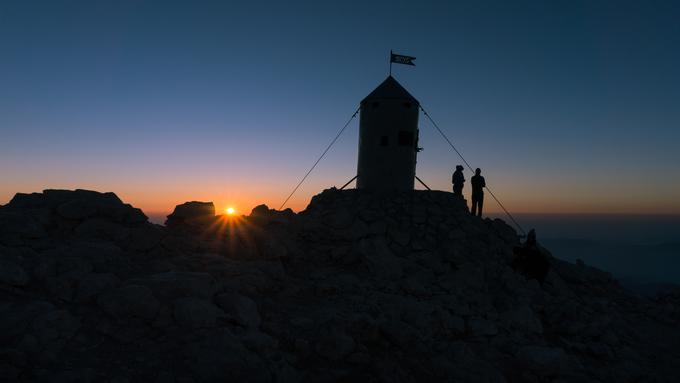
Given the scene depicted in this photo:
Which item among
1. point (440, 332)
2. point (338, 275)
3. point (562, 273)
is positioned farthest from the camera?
point (562, 273)

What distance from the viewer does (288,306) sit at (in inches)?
310

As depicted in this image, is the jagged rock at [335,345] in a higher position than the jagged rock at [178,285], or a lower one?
lower

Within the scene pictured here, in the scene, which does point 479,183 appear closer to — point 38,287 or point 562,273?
point 562,273

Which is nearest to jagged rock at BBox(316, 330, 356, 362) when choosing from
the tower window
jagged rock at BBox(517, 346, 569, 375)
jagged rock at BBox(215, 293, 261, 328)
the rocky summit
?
the rocky summit

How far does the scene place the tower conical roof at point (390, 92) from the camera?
15253 mm

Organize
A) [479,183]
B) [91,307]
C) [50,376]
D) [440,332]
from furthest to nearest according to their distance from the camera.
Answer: [479,183] < [440,332] < [91,307] < [50,376]

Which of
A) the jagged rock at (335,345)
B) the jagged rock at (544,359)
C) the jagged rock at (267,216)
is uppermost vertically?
the jagged rock at (267,216)

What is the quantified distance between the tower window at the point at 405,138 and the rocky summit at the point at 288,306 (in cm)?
320

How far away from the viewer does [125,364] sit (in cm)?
→ 520

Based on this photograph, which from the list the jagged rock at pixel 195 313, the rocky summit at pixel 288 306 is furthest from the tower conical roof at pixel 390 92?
the jagged rock at pixel 195 313

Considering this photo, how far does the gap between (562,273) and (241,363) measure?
13712mm

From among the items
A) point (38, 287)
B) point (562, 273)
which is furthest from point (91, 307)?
point (562, 273)

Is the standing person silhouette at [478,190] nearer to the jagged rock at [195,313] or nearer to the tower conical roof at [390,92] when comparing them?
the tower conical roof at [390,92]

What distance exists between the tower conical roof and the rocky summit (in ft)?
16.2
